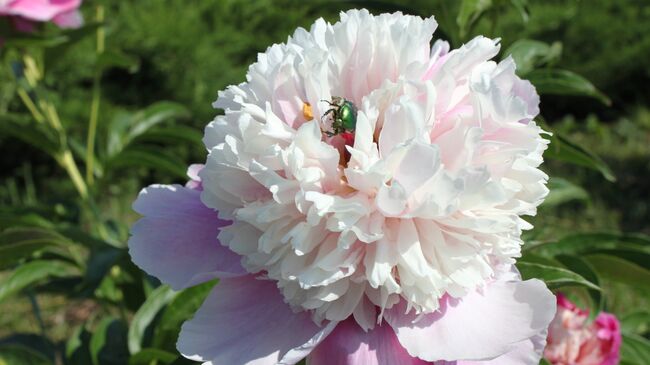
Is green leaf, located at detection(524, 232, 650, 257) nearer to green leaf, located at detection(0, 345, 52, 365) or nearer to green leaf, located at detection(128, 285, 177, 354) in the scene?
green leaf, located at detection(128, 285, 177, 354)

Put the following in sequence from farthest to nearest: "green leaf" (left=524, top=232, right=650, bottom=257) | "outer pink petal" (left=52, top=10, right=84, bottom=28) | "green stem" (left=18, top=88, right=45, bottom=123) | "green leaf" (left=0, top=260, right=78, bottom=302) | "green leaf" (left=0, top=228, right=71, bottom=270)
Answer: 1. "green stem" (left=18, top=88, right=45, bottom=123)
2. "outer pink petal" (left=52, top=10, right=84, bottom=28)
3. "green leaf" (left=0, top=260, right=78, bottom=302)
4. "green leaf" (left=0, top=228, right=71, bottom=270)
5. "green leaf" (left=524, top=232, right=650, bottom=257)

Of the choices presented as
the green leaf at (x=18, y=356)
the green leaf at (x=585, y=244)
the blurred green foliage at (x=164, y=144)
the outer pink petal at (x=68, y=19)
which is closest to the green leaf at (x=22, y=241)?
the blurred green foliage at (x=164, y=144)

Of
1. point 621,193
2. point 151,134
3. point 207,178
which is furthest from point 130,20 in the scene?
point 207,178

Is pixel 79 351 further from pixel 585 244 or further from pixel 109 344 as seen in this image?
pixel 585 244

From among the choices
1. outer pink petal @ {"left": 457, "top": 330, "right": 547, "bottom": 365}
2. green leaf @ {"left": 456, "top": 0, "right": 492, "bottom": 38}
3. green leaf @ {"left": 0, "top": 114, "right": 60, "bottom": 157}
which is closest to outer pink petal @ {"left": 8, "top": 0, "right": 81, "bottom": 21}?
green leaf @ {"left": 0, "top": 114, "right": 60, "bottom": 157}

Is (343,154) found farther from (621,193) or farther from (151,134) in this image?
(621,193)

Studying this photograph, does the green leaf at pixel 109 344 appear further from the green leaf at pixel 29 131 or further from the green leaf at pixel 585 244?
the green leaf at pixel 585 244

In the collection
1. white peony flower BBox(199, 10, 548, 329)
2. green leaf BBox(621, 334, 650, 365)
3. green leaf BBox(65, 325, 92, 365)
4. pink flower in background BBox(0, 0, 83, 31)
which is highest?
pink flower in background BBox(0, 0, 83, 31)

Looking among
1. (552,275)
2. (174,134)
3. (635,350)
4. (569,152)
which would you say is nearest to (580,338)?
(635,350)
